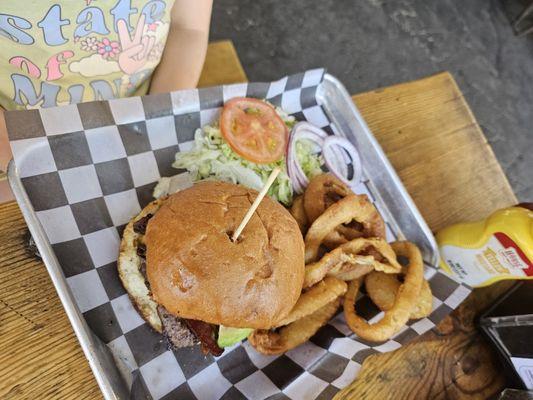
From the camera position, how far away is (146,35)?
1.70 m

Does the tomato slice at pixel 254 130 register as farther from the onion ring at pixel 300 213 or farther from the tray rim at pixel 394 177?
the tray rim at pixel 394 177

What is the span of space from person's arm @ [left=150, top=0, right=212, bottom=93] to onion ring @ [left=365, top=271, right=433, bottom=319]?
1168 mm

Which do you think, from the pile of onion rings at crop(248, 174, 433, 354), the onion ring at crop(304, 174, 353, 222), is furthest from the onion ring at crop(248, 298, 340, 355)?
the onion ring at crop(304, 174, 353, 222)

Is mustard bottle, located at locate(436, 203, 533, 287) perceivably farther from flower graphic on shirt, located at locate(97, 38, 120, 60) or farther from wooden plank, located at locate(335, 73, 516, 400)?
flower graphic on shirt, located at locate(97, 38, 120, 60)

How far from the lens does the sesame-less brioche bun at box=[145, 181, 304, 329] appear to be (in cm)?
136

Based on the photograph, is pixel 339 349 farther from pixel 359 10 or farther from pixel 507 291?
pixel 359 10

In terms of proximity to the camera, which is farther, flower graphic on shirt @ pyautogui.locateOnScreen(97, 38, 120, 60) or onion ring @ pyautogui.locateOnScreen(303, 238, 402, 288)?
onion ring @ pyautogui.locateOnScreen(303, 238, 402, 288)

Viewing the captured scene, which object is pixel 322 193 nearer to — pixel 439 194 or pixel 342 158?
pixel 342 158

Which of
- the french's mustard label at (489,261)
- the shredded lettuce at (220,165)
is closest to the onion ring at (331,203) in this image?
the shredded lettuce at (220,165)

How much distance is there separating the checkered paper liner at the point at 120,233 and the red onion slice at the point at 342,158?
60cm

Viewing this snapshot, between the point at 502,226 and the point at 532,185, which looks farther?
the point at 532,185

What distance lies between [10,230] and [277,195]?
103 centimetres

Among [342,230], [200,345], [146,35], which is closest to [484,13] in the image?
[342,230]

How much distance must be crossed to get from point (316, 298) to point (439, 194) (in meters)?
1.06
